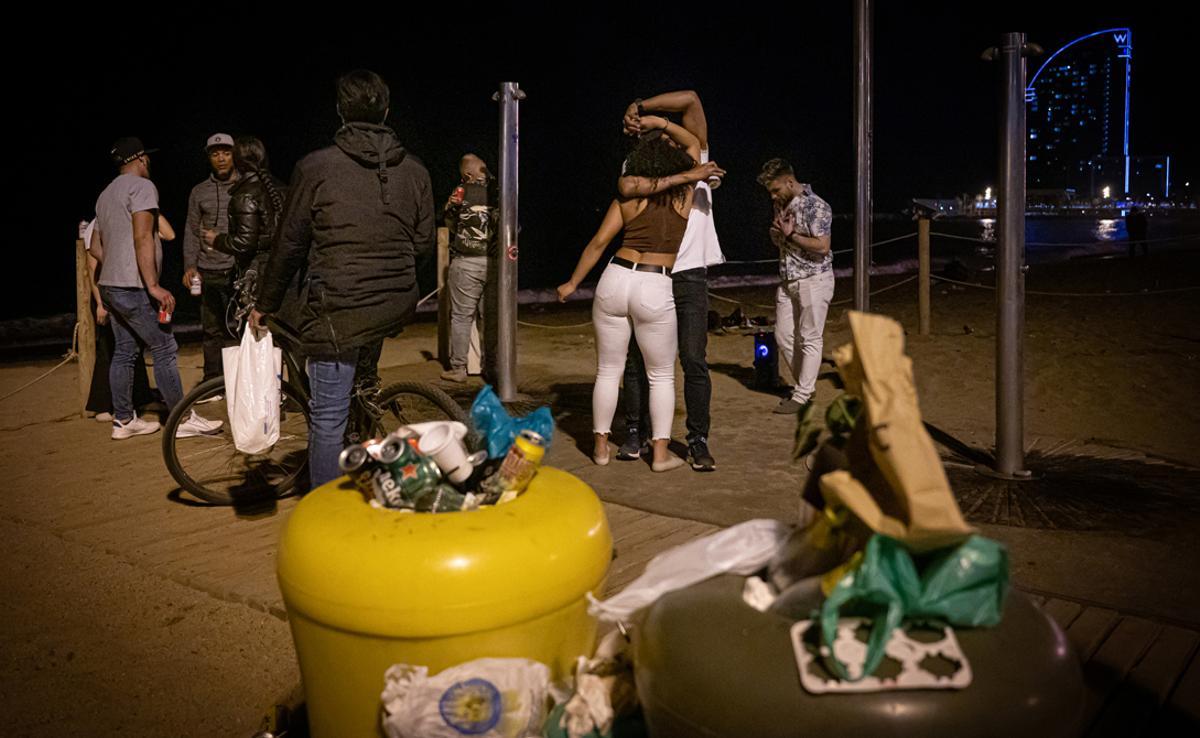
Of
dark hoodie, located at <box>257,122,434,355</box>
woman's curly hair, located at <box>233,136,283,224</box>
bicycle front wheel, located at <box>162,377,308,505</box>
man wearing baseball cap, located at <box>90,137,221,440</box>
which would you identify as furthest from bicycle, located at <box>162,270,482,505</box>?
woman's curly hair, located at <box>233,136,283,224</box>

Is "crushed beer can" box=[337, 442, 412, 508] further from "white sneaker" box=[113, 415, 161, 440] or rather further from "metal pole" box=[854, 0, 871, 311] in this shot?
"white sneaker" box=[113, 415, 161, 440]

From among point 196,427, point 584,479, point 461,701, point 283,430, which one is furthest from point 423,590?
point 283,430

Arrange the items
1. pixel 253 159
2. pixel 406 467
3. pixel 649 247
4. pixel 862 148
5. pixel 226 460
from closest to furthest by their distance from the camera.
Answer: pixel 406 467 → pixel 649 247 → pixel 226 460 → pixel 253 159 → pixel 862 148

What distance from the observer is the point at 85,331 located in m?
8.63

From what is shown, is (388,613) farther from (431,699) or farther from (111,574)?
(111,574)

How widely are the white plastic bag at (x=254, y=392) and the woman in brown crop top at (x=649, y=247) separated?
171cm

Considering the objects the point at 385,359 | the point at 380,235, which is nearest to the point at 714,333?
the point at 385,359

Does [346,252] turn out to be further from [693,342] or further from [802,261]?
[802,261]

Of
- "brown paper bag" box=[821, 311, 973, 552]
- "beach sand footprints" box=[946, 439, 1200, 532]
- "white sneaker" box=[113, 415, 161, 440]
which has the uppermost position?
"brown paper bag" box=[821, 311, 973, 552]

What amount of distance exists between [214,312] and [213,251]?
52cm

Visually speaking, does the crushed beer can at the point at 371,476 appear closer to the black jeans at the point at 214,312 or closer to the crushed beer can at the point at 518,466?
the crushed beer can at the point at 518,466

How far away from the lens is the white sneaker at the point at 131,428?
768 cm

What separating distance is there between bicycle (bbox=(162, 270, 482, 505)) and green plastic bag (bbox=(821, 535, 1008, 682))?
2.44 m

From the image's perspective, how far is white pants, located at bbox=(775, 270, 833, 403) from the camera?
8.15 m
